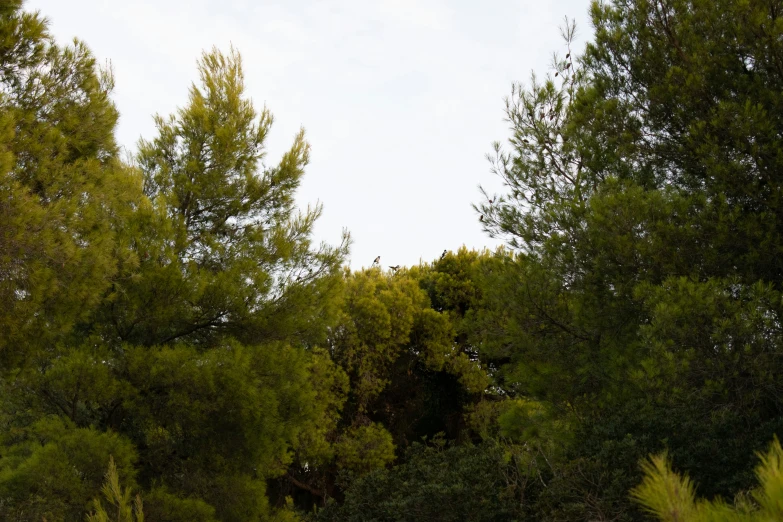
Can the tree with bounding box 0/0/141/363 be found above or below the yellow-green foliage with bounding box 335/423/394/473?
above

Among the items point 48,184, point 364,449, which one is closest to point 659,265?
point 48,184

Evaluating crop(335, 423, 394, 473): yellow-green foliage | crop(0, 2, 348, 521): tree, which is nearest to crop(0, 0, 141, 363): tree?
crop(0, 2, 348, 521): tree

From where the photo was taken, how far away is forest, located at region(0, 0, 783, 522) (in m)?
7.27

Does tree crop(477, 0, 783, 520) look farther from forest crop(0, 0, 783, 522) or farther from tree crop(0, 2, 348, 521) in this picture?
tree crop(0, 2, 348, 521)

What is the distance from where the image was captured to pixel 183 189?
38.2 feet

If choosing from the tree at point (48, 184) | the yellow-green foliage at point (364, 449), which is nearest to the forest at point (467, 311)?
the tree at point (48, 184)

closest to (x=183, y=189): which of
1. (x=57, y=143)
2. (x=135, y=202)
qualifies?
(x=135, y=202)

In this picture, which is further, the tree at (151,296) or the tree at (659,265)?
the tree at (151,296)

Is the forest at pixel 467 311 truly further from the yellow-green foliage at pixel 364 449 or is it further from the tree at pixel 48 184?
the yellow-green foliage at pixel 364 449

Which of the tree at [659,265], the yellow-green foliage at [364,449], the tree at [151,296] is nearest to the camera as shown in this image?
the tree at [659,265]

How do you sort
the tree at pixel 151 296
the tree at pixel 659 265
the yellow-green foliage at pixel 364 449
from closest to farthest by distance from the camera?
the tree at pixel 659 265 < the tree at pixel 151 296 < the yellow-green foliage at pixel 364 449

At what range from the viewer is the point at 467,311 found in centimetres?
1044

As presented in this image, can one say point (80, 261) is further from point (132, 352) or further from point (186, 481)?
point (186, 481)

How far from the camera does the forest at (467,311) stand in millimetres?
7266
